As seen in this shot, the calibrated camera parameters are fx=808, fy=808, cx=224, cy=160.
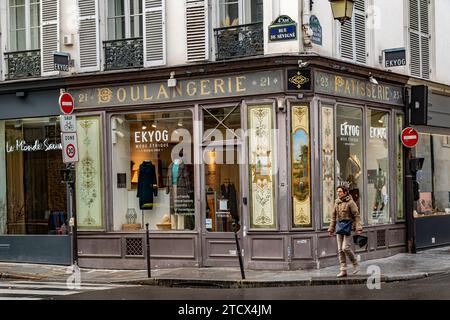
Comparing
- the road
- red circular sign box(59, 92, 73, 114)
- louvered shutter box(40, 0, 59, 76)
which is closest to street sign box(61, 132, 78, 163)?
red circular sign box(59, 92, 73, 114)

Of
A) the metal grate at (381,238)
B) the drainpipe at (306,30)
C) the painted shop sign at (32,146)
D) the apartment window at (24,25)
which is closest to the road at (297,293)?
the metal grate at (381,238)

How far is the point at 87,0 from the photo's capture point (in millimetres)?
19516

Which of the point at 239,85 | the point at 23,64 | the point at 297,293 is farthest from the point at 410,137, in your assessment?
the point at 23,64

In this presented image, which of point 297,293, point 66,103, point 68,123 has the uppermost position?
point 66,103

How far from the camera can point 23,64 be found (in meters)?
20.4

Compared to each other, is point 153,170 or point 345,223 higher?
point 153,170

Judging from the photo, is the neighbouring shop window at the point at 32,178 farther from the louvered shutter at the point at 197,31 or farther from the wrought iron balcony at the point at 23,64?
the louvered shutter at the point at 197,31

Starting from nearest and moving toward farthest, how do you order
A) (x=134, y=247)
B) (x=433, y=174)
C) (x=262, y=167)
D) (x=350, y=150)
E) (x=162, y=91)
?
(x=262, y=167), (x=162, y=91), (x=134, y=247), (x=350, y=150), (x=433, y=174)

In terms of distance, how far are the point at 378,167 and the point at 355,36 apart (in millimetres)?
3329

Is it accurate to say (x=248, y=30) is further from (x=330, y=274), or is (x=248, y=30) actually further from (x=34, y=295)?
(x=34, y=295)

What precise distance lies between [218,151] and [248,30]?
2.78 metres

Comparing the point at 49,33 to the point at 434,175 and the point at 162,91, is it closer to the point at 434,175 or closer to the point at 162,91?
the point at 162,91

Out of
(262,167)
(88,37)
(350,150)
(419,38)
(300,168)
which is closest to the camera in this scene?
(300,168)

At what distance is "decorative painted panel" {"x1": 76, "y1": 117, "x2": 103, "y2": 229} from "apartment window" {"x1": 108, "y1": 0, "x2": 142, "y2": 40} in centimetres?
214
